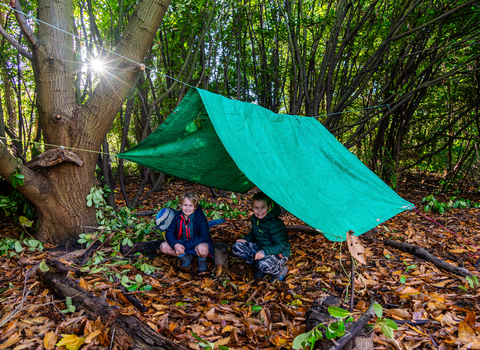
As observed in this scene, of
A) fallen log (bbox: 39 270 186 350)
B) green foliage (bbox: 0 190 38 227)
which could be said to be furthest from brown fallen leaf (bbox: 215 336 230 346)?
green foliage (bbox: 0 190 38 227)

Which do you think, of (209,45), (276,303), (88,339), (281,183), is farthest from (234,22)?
(88,339)

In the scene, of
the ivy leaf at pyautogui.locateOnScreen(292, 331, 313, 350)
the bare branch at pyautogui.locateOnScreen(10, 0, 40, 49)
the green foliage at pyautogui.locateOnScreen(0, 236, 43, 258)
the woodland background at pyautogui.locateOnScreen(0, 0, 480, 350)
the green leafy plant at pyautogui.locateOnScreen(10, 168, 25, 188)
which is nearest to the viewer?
the ivy leaf at pyautogui.locateOnScreen(292, 331, 313, 350)

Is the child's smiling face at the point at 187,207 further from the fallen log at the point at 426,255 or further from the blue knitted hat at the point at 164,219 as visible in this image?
the fallen log at the point at 426,255

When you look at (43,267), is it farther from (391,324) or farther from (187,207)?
(391,324)

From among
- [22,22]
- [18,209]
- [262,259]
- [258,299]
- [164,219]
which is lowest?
[258,299]

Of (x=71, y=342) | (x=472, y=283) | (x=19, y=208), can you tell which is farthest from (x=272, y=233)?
(x=19, y=208)

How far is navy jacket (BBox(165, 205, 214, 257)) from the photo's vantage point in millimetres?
2432

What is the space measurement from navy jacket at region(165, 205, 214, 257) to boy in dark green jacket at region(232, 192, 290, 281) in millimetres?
294

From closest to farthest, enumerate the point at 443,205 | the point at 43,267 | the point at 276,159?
1. the point at 43,267
2. the point at 276,159
3. the point at 443,205

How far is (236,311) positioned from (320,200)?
95 centimetres

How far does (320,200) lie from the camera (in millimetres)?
1993

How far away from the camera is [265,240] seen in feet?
7.73

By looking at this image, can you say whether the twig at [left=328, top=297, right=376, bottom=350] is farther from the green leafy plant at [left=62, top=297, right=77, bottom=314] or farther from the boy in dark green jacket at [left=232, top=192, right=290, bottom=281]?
the green leafy plant at [left=62, top=297, right=77, bottom=314]

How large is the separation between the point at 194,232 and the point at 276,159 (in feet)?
3.27
